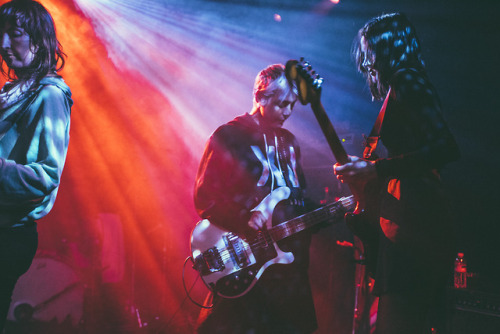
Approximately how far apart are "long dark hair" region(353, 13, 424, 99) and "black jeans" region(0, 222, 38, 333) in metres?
2.03

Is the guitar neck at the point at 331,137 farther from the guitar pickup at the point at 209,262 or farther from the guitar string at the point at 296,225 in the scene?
the guitar pickup at the point at 209,262

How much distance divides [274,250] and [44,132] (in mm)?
1565

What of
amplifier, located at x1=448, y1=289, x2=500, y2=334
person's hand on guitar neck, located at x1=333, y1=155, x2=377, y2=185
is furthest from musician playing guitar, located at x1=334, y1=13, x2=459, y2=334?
amplifier, located at x1=448, y1=289, x2=500, y2=334

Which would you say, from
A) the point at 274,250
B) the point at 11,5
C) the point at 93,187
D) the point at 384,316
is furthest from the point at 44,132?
the point at 93,187

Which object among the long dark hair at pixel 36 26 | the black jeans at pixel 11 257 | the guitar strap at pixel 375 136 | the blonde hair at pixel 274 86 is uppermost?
the long dark hair at pixel 36 26

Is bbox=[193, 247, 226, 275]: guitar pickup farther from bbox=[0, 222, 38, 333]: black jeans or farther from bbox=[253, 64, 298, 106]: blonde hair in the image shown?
bbox=[253, 64, 298, 106]: blonde hair

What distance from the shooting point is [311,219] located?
92.9 inches

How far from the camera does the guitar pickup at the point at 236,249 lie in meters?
2.19

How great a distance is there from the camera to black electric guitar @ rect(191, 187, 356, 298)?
216 cm

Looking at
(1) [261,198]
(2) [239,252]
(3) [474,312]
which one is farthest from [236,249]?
(3) [474,312]

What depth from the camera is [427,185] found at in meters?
1.44

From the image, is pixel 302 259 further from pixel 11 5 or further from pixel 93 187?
pixel 93 187

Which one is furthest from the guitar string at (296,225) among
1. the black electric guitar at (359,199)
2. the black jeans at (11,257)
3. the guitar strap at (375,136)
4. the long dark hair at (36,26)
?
the long dark hair at (36,26)

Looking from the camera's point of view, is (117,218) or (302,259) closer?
(302,259)
